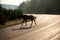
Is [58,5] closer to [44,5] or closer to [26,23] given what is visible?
[44,5]

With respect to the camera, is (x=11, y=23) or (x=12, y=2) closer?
(x=11, y=23)

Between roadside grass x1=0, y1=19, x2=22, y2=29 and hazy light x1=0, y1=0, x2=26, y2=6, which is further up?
hazy light x1=0, y1=0, x2=26, y2=6

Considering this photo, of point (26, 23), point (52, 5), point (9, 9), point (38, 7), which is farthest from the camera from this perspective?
point (52, 5)

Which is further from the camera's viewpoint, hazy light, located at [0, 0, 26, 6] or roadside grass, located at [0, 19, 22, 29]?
hazy light, located at [0, 0, 26, 6]

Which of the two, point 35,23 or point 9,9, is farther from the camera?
point 35,23

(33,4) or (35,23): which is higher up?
(33,4)

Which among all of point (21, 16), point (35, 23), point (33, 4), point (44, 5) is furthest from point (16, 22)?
point (44, 5)

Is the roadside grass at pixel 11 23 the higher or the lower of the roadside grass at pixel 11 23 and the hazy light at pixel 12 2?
the lower

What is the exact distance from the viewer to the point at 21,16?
139cm

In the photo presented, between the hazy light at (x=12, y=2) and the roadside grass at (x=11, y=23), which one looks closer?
the roadside grass at (x=11, y=23)

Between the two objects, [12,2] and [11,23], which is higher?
[12,2]

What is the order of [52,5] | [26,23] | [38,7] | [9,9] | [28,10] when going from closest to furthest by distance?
[9,9] → [26,23] → [28,10] → [38,7] → [52,5]

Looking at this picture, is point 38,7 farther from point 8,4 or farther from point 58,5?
point 8,4

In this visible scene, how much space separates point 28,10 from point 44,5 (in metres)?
0.28
